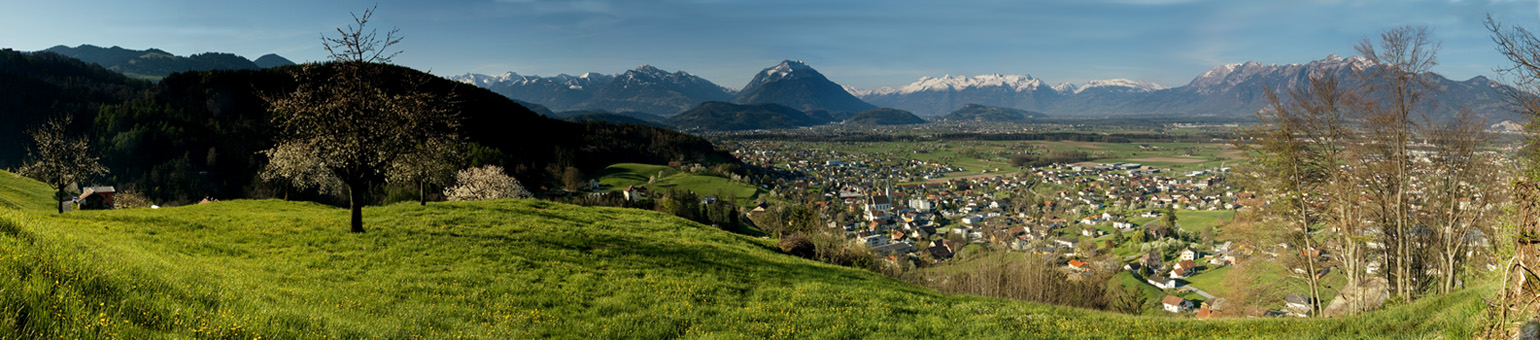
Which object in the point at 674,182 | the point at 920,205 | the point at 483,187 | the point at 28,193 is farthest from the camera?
the point at 674,182

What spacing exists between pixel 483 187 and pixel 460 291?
5263cm

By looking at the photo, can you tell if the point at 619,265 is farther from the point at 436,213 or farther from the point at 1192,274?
the point at 1192,274

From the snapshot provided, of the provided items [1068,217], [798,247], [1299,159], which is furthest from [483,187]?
[1068,217]

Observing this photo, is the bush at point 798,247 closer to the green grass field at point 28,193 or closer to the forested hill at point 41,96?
the green grass field at point 28,193

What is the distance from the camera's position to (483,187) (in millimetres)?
60781

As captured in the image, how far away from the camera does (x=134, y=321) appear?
6.41 metres

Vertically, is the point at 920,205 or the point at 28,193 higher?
the point at 28,193

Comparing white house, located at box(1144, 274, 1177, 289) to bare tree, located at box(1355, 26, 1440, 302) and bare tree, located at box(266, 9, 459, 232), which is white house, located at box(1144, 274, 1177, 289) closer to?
bare tree, located at box(1355, 26, 1440, 302)

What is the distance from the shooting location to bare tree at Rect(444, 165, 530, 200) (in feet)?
197

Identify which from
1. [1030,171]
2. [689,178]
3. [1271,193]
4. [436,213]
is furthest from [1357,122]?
[1030,171]

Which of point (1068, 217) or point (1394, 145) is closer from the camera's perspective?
point (1394, 145)

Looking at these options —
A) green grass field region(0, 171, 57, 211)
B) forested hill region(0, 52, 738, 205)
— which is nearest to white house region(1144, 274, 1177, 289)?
→ green grass field region(0, 171, 57, 211)

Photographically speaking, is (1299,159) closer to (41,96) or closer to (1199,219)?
(1199,219)

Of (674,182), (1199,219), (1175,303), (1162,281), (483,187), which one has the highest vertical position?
(483,187)
